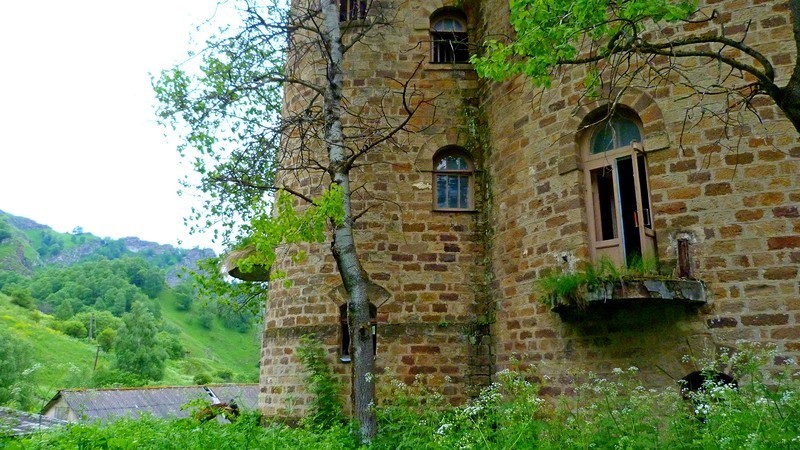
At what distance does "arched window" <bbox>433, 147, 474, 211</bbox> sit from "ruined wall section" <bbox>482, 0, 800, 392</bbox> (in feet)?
5.32

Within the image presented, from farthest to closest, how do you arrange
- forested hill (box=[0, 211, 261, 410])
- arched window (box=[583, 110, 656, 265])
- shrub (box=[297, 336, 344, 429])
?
forested hill (box=[0, 211, 261, 410]), shrub (box=[297, 336, 344, 429]), arched window (box=[583, 110, 656, 265])

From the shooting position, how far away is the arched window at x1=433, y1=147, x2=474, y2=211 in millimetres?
10570

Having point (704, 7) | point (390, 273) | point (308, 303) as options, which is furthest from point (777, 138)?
point (308, 303)

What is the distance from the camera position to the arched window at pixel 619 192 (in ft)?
25.2

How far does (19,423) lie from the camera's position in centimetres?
1070

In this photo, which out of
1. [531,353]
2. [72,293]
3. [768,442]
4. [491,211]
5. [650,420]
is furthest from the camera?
[72,293]

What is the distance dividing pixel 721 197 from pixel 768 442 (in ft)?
12.1

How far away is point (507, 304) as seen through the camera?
931cm

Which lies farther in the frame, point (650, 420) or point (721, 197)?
point (721, 197)

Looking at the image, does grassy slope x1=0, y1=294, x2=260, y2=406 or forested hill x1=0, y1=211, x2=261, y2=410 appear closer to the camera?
grassy slope x1=0, y1=294, x2=260, y2=406

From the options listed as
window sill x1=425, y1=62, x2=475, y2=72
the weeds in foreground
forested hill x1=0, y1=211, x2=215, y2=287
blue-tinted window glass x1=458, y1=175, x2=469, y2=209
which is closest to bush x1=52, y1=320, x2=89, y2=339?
forested hill x1=0, y1=211, x2=215, y2=287

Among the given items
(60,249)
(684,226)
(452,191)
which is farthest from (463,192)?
(60,249)

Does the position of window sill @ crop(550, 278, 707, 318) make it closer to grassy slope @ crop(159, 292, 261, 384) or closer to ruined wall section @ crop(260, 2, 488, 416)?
ruined wall section @ crop(260, 2, 488, 416)

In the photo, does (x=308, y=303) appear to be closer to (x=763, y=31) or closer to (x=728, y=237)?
(x=728, y=237)
